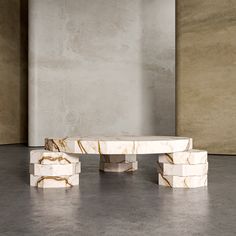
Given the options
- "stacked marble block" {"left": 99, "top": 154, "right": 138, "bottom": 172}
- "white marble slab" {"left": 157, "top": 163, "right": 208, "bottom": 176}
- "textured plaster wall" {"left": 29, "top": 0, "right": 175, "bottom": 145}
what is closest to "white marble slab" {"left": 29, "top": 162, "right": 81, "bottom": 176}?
"white marble slab" {"left": 157, "top": 163, "right": 208, "bottom": 176}

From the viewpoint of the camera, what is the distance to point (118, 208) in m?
2.77

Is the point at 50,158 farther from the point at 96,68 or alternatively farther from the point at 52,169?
the point at 96,68

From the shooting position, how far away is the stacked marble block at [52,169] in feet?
11.9

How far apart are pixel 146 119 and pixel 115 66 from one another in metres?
1.65

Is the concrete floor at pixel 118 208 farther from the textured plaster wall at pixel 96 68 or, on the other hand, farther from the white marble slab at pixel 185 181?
the textured plaster wall at pixel 96 68

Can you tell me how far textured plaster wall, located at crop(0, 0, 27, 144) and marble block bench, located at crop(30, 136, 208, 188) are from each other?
7245 mm

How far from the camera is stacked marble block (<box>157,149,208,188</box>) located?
3.64 m

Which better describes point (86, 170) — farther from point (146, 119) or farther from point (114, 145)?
point (146, 119)

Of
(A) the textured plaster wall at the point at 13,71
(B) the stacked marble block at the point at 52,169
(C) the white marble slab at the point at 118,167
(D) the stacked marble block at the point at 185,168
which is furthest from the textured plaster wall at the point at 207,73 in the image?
(A) the textured plaster wall at the point at 13,71

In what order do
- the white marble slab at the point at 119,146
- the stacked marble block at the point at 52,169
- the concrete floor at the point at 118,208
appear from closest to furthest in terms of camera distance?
the concrete floor at the point at 118,208, the white marble slab at the point at 119,146, the stacked marble block at the point at 52,169

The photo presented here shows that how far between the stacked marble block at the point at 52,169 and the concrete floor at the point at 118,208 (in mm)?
138

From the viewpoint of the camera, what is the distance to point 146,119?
33.6 feet

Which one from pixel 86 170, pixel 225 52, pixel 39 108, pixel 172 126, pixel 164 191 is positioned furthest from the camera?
pixel 172 126

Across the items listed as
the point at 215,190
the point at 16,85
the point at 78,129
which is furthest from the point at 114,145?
the point at 16,85
